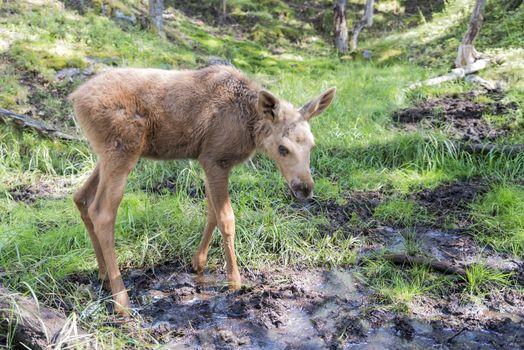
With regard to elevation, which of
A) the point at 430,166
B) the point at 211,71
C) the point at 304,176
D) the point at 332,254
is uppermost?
the point at 211,71

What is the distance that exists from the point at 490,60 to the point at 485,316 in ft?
29.5

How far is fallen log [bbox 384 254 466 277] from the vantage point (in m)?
5.40

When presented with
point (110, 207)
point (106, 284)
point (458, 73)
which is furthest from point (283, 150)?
point (458, 73)

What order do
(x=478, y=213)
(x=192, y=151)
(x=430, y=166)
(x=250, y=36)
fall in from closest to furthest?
(x=192, y=151) → (x=478, y=213) → (x=430, y=166) → (x=250, y=36)

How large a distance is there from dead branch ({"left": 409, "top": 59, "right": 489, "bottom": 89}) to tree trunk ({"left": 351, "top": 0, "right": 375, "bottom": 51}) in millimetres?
6519

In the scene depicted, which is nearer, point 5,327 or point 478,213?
point 5,327

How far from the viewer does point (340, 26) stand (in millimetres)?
17594

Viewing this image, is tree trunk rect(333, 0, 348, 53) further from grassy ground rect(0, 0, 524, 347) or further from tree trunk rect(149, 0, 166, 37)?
tree trunk rect(149, 0, 166, 37)

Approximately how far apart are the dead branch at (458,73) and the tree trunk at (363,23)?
21.4 ft

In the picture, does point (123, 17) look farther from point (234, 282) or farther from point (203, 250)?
point (234, 282)

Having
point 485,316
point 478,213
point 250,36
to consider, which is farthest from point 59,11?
point 485,316

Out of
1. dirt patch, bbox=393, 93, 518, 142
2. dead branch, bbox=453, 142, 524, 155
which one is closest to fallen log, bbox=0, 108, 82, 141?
dirt patch, bbox=393, 93, 518, 142

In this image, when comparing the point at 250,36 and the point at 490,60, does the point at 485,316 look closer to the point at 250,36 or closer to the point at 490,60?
the point at 490,60

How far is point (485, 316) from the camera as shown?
4.77 m
